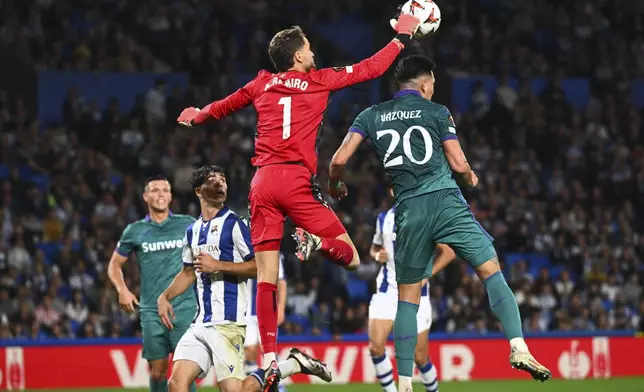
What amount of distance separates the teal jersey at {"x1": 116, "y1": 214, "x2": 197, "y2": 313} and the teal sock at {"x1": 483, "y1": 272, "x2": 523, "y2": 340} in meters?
3.17

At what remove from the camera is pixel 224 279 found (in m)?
7.91

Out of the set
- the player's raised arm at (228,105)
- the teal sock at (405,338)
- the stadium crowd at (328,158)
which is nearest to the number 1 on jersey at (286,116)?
the player's raised arm at (228,105)

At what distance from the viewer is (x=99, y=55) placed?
19.6 metres

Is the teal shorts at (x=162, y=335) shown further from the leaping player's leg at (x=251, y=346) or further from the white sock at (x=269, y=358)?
the leaping player's leg at (x=251, y=346)

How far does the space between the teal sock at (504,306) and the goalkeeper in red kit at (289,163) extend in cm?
98

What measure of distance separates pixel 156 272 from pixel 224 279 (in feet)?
6.08

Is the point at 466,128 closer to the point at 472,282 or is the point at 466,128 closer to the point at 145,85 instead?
the point at 472,282

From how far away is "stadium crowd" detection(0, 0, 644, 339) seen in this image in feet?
53.2

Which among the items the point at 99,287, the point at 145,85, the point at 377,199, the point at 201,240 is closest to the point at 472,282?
the point at 377,199

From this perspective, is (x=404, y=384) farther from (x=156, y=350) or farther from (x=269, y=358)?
(x=156, y=350)

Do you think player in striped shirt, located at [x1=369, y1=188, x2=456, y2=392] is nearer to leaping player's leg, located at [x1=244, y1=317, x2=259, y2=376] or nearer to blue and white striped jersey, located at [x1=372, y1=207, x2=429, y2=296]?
blue and white striped jersey, located at [x1=372, y1=207, x2=429, y2=296]

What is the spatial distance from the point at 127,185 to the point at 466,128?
21.1ft

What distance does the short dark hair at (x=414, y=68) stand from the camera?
7570 millimetres

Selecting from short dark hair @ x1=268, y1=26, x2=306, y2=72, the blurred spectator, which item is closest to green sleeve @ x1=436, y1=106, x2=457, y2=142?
short dark hair @ x1=268, y1=26, x2=306, y2=72
